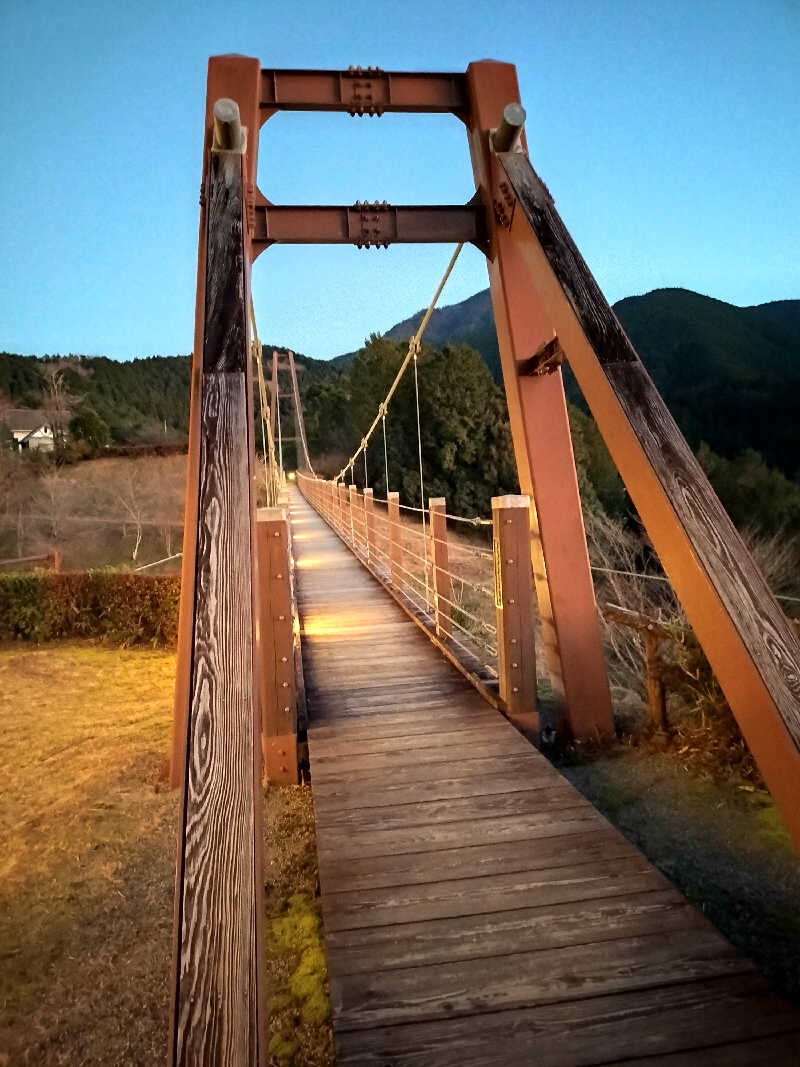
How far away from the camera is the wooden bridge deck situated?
49.3 inches

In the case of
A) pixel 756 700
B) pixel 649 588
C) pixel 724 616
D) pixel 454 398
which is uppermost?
pixel 454 398

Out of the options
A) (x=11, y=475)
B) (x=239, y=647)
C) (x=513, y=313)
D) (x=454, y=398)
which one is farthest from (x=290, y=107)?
(x=11, y=475)

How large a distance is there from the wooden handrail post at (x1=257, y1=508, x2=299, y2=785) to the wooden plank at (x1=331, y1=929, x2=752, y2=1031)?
59.4 inches

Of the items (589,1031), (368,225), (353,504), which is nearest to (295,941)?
(589,1031)

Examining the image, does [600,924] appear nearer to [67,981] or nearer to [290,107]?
[67,981]

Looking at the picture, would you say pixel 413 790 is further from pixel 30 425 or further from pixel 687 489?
pixel 30 425

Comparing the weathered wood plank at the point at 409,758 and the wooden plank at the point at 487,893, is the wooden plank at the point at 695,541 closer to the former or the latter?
the wooden plank at the point at 487,893

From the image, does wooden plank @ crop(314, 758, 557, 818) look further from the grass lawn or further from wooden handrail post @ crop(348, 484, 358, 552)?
wooden handrail post @ crop(348, 484, 358, 552)

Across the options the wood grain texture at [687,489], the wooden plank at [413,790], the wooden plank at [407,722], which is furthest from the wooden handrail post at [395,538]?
the wood grain texture at [687,489]

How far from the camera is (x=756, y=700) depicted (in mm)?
1291

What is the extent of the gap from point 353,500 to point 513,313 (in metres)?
7.57

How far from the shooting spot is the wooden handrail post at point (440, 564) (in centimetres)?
447

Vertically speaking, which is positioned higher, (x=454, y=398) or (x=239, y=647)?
(x=454, y=398)

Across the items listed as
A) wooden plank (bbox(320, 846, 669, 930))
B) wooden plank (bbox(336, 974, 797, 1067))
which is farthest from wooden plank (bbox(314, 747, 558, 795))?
wooden plank (bbox(336, 974, 797, 1067))
